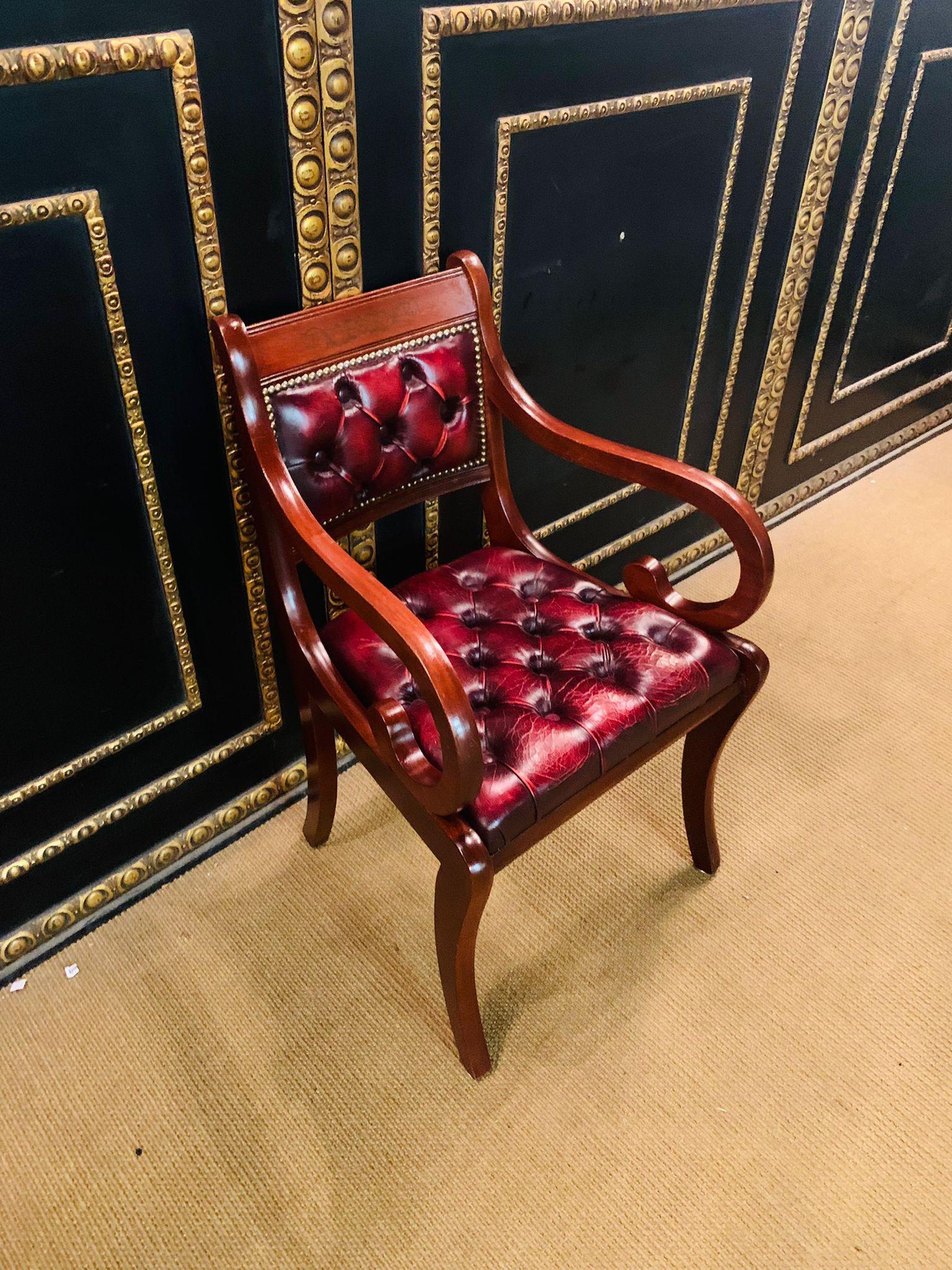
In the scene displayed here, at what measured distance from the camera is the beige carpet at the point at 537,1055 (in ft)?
3.67

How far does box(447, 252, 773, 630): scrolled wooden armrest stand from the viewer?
1.19 meters

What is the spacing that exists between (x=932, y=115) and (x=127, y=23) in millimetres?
1881

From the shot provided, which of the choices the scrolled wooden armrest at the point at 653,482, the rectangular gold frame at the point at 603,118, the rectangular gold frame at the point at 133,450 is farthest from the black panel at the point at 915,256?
the rectangular gold frame at the point at 133,450

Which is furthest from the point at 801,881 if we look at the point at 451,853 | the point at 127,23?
the point at 127,23

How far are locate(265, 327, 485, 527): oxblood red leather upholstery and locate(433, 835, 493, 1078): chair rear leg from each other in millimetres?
519

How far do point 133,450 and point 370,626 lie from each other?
404mm

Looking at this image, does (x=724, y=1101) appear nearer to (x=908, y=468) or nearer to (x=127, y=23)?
(x=127, y=23)

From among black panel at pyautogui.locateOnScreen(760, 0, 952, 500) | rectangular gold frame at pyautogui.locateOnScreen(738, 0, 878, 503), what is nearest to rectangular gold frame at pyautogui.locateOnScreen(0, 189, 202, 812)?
rectangular gold frame at pyautogui.locateOnScreen(738, 0, 878, 503)

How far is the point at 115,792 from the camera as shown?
141 cm

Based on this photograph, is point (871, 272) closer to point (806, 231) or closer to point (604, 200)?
point (806, 231)

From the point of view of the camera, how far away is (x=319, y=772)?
1451 millimetres

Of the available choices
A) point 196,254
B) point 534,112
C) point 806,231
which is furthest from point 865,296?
point 196,254

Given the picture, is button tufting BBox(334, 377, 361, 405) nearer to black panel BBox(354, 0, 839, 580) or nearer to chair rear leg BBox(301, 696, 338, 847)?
black panel BBox(354, 0, 839, 580)

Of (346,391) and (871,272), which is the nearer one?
(346,391)
